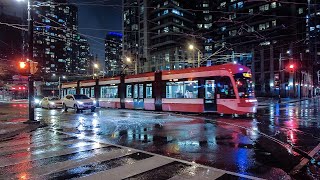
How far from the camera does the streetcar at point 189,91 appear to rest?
20484mm

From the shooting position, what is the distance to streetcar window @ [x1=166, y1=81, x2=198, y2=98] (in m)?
23.1

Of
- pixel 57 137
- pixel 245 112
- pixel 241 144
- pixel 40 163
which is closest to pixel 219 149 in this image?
pixel 241 144

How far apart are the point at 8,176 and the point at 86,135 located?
246 inches

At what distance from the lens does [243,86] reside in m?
20.5

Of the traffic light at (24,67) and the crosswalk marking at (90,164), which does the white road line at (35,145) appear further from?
the traffic light at (24,67)

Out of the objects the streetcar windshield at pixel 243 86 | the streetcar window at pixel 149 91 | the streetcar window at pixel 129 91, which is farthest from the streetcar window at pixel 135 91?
the streetcar windshield at pixel 243 86

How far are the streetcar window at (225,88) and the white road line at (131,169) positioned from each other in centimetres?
1325

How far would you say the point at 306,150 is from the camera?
931 cm

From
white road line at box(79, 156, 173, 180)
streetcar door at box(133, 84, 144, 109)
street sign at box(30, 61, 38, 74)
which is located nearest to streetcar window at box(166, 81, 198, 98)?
streetcar door at box(133, 84, 144, 109)

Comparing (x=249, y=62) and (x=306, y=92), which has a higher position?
(x=249, y=62)

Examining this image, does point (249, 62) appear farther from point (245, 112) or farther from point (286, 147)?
point (286, 147)

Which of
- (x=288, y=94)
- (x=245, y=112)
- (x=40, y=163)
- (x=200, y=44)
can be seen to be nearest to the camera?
(x=40, y=163)

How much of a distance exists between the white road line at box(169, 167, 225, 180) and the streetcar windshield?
14.1 meters

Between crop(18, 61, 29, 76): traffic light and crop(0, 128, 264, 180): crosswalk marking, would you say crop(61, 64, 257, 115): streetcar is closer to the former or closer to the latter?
crop(18, 61, 29, 76): traffic light
